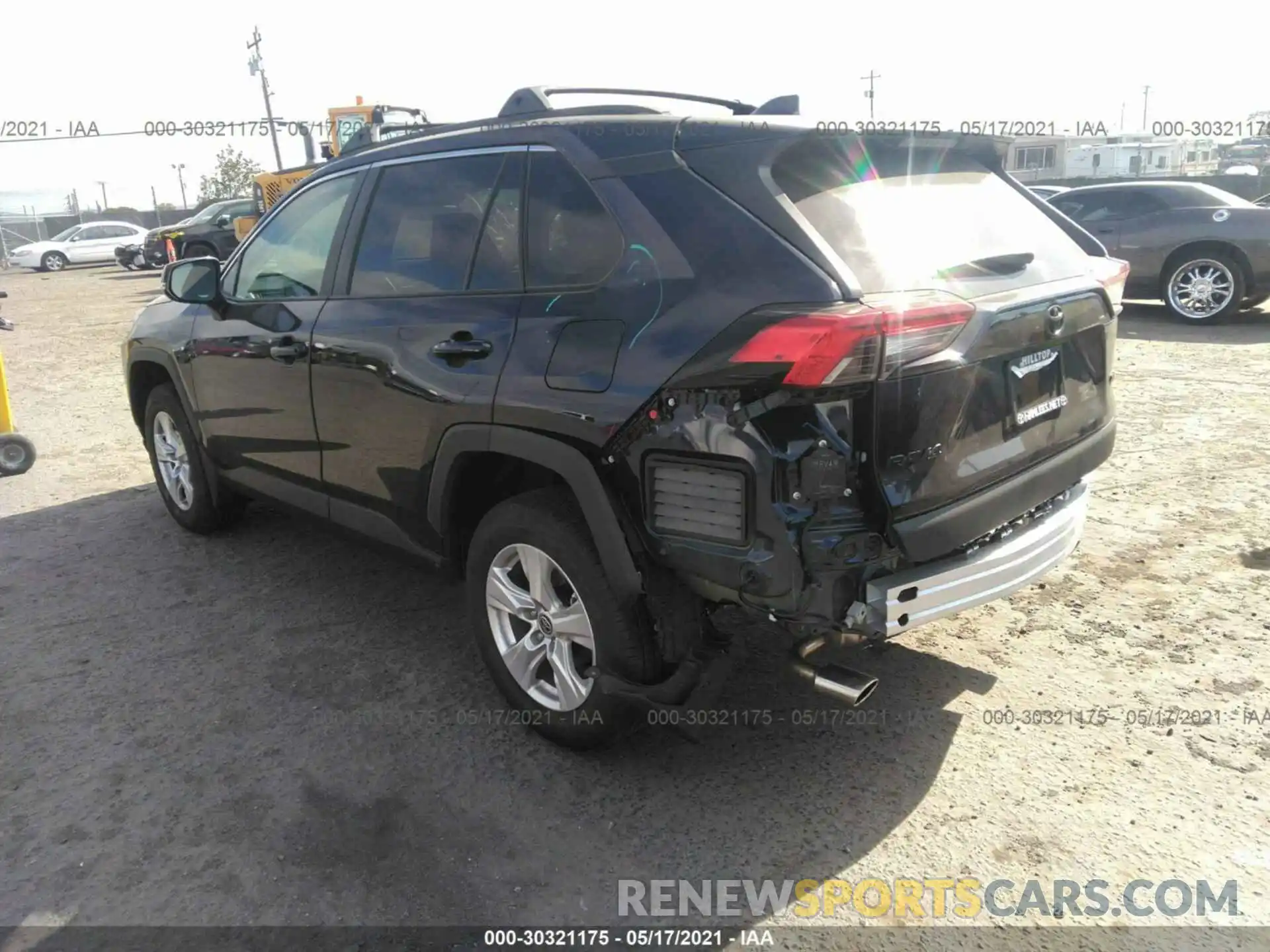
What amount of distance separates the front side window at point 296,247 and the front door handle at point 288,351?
213 mm

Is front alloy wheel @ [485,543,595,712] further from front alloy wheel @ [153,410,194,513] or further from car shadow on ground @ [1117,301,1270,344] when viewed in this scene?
car shadow on ground @ [1117,301,1270,344]

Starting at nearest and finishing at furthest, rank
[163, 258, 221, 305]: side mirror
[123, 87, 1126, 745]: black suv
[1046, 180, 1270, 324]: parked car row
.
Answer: [123, 87, 1126, 745]: black suv < [163, 258, 221, 305]: side mirror < [1046, 180, 1270, 324]: parked car row

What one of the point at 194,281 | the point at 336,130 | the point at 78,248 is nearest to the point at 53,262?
the point at 78,248

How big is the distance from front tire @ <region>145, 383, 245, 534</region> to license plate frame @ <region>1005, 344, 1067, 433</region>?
3766 millimetres

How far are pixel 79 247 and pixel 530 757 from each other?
35969 millimetres

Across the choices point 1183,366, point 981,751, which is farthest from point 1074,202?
point 981,751

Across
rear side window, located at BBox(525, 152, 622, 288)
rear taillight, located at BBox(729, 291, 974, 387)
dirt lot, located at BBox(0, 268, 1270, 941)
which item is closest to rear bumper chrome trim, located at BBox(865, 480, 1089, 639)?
rear taillight, located at BBox(729, 291, 974, 387)

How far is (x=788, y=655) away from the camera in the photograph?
2738mm

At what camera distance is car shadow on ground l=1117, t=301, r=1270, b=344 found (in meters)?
9.58

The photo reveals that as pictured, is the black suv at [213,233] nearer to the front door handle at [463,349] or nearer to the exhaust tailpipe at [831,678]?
the front door handle at [463,349]

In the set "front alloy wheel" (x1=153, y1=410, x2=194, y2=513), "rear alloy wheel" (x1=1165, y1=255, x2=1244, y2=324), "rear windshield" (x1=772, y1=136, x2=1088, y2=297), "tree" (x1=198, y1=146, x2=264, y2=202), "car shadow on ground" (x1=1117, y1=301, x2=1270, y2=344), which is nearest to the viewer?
"rear windshield" (x1=772, y1=136, x2=1088, y2=297)

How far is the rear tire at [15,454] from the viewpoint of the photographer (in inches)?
257

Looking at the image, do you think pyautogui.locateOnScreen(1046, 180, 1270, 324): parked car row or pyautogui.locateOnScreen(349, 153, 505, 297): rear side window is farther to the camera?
pyautogui.locateOnScreen(1046, 180, 1270, 324): parked car row

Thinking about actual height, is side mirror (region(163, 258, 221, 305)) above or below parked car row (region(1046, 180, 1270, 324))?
above
